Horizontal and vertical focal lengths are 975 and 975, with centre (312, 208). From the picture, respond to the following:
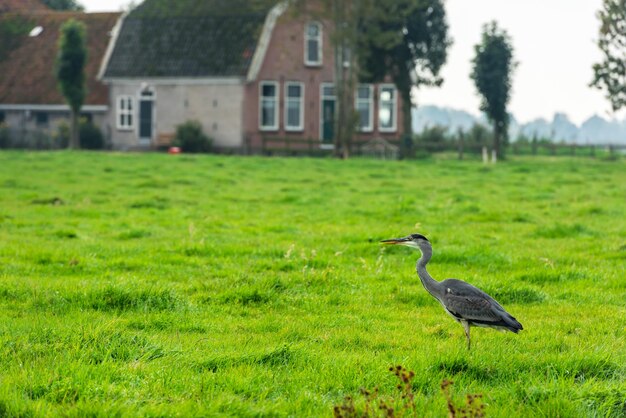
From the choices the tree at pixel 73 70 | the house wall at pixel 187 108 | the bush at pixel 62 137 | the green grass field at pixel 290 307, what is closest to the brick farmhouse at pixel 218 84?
the house wall at pixel 187 108

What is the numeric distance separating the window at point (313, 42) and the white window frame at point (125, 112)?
33.8 ft

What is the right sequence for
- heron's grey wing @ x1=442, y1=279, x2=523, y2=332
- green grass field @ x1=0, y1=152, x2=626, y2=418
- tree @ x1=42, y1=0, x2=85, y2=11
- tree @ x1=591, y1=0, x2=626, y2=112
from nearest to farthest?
green grass field @ x1=0, y1=152, x2=626, y2=418
heron's grey wing @ x1=442, y1=279, x2=523, y2=332
tree @ x1=591, y1=0, x2=626, y2=112
tree @ x1=42, y1=0, x2=85, y2=11

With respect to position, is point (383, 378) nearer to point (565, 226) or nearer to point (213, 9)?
point (565, 226)

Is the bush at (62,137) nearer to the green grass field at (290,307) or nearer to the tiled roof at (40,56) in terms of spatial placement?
A: the tiled roof at (40,56)

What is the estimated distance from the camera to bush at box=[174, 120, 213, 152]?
52.6 meters

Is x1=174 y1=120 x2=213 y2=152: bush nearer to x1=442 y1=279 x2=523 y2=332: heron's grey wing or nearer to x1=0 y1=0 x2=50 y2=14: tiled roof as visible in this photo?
x1=0 y1=0 x2=50 y2=14: tiled roof

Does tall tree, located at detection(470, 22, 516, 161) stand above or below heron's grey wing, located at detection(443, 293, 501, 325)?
above

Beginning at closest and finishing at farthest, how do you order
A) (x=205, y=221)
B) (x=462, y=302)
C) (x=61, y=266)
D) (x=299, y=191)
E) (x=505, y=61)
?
(x=462, y=302), (x=61, y=266), (x=205, y=221), (x=299, y=191), (x=505, y=61)

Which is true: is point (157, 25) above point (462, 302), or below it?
above

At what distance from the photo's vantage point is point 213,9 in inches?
2153

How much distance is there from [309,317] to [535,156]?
53.1 m

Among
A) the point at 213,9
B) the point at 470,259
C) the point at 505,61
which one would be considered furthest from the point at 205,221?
the point at 505,61

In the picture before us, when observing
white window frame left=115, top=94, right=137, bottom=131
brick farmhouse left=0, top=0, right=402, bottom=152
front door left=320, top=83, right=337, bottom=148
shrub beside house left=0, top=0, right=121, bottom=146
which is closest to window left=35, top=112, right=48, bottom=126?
shrub beside house left=0, top=0, right=121, bottom=146

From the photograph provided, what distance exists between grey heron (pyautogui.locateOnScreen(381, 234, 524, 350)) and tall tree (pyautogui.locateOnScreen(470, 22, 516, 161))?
167 feet
